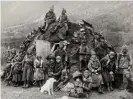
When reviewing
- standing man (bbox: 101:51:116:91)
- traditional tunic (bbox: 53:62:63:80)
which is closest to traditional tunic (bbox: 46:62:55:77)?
traditional tunic (bbox: 53:62:63:80)

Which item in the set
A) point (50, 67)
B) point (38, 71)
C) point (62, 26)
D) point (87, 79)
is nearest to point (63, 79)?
point (50, 67)

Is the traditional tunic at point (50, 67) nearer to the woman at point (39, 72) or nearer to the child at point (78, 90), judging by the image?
the woman at point (39, 72)

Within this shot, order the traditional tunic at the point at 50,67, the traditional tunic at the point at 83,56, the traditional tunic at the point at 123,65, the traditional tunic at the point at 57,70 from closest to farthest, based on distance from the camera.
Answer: the traditional tunic at the point at 57,70 → the traditional tunic at the point at 123,65 → the traditional tunic at the point at 50,67 → the traditional tunic at the point at 83,56

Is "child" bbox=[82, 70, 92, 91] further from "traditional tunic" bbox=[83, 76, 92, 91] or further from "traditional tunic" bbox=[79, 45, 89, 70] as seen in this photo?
"traditional tunic" bbox=[79, 45, 89, 70]

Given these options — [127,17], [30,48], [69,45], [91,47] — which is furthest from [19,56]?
[127,17]

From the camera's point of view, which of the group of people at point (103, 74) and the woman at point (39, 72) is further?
the woman at point (39, 72)

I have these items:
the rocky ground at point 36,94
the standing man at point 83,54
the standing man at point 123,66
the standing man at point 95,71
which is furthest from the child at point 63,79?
the standing man at point 123,66

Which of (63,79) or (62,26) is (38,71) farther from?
(62,26)
